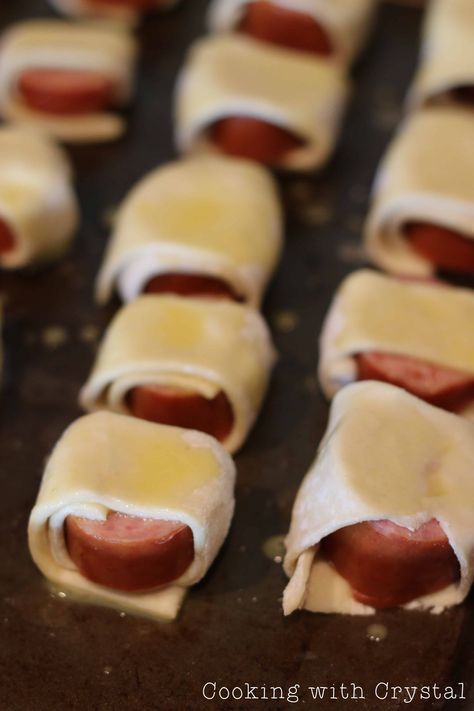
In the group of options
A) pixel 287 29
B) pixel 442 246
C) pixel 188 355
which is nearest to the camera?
pixel 188 355

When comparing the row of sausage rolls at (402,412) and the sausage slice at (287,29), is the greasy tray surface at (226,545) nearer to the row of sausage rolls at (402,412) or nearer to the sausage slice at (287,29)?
the row of sausage rolls at (402,412)

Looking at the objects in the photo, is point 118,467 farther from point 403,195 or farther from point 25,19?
point 25,19

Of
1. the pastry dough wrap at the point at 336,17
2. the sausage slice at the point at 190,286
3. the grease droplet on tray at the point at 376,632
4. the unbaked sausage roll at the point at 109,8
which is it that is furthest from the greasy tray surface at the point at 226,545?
the unbaked sausage roll at the point at 109,8

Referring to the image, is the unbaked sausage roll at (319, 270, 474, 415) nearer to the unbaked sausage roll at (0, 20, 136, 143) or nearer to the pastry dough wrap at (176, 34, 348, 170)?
the pastry dough wrap at (176, 34, 348, 170)

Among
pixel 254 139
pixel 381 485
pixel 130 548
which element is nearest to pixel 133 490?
pixel 130 548

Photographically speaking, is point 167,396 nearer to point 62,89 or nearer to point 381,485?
point 381,485
